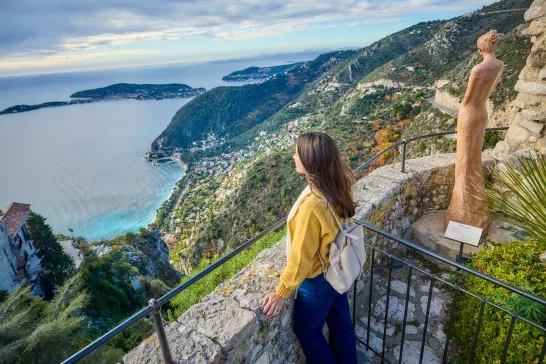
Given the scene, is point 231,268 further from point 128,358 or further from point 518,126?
point 518,126

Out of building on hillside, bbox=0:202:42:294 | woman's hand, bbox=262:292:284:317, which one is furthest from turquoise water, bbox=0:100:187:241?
woman's hand, bbox=262:292:284:317

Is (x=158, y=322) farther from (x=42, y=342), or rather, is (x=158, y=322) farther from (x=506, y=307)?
(x=42, y=342)

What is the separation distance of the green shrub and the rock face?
1.65 m

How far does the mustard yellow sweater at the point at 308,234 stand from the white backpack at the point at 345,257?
0.05 metres

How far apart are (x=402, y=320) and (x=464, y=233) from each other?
3.12 feet

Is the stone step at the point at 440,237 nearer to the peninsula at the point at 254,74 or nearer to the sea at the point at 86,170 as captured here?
the sea at the point at 86,170

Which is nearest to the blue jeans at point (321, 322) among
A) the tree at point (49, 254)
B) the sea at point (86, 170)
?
the tree at point (49, 254)

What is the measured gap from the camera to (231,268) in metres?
5.52

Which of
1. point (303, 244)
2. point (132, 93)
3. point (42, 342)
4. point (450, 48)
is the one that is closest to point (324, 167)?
point (303, 244)

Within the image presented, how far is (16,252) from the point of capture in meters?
18.4

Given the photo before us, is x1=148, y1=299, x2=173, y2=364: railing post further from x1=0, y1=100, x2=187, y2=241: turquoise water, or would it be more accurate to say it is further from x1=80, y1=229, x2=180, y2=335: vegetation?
x1=0, y1=100, x2=187, y2=241: turquoise water

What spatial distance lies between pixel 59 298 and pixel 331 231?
15861 millimetres

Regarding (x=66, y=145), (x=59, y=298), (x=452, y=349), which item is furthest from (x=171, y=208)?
(x=66, y=145)

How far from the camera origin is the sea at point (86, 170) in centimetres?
6425
